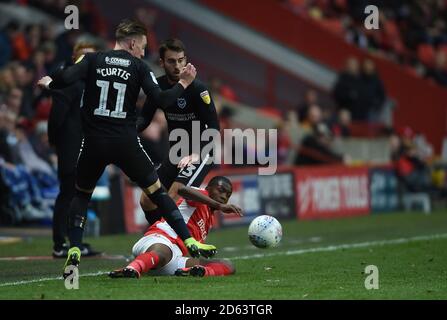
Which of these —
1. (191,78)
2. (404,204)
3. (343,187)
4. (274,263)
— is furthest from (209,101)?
(404,204)

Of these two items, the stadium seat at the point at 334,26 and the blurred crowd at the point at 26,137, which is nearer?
Result: the blurred crowd at the point at 26,137

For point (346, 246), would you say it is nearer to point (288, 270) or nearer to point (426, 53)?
point (288, 270)

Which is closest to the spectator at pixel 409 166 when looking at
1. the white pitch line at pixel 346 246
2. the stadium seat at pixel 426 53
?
the stadium seat at pixel 426 53

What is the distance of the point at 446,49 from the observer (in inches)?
1228

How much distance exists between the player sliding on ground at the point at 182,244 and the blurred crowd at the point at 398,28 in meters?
17.6

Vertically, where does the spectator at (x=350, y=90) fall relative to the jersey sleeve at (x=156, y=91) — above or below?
above

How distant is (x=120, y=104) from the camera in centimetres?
1024

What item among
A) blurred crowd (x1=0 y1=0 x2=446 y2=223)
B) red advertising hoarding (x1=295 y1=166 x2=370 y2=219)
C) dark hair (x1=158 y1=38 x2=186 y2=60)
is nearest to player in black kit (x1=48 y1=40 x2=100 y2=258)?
blurred crowd (x1=0 y1=0 x2=446 y2=223)

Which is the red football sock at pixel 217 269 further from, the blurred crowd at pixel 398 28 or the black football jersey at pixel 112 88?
the blurred crowd at pixel 398 28

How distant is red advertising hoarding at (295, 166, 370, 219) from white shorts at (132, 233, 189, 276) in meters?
10.5

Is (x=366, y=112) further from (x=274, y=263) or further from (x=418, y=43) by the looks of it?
(x=274, y=263)

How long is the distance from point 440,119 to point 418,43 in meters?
2.81

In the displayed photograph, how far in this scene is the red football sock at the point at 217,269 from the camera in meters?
10.6
